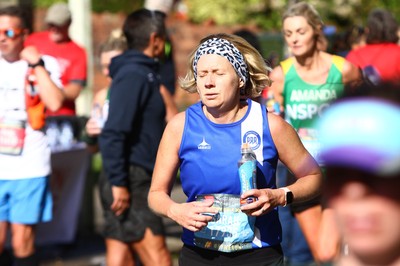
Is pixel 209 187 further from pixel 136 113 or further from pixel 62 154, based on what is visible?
pixel 62 154

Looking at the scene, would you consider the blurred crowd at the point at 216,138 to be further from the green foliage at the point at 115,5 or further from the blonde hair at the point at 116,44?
the green foliage at the point at 115,5

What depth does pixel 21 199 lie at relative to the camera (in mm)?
6543

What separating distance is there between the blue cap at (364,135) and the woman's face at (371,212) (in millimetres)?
30

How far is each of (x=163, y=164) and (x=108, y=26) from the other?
13.8 m

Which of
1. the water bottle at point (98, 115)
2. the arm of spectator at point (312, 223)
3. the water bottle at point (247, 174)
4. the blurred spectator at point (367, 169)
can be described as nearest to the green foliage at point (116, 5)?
the water bottle at point (98, 115)

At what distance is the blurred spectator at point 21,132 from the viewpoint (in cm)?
652

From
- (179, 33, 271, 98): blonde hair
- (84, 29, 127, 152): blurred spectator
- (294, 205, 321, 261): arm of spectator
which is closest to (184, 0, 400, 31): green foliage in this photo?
(84, 29, 127, 152): blurred spectator

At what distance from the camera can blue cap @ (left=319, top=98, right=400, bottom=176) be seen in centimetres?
190

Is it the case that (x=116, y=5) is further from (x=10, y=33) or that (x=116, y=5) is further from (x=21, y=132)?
(x=21, y=132)

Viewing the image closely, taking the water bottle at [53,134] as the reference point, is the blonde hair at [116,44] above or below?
above

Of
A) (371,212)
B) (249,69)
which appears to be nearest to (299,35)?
(249,69)

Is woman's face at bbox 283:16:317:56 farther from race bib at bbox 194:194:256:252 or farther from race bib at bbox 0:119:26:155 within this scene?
race bib at bbox 194:194:256:252

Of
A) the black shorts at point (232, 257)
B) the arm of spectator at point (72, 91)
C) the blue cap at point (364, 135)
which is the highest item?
the blue cap at point (364, 135)

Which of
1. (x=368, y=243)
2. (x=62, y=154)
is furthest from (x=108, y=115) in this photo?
(x=368, y=243)
